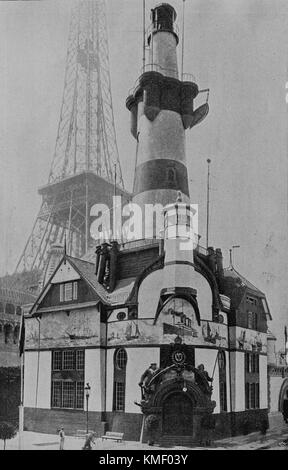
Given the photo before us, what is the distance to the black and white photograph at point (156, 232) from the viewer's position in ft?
62.1

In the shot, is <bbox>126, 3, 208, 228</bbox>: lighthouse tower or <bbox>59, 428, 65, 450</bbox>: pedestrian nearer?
<bbox>59, 428, 65, 450</bbox>: pedestrian

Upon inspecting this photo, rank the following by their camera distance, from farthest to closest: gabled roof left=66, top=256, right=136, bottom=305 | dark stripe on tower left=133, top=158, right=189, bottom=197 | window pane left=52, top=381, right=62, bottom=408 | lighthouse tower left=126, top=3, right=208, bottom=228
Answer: dark stripe on tower left=133, top=158, right=189, bottom=197
lighthouse tower left=126, top=3, right=208, bottom=228
window pane left=52, top=381, right=62, bottom=408
gabled roof left=66, top=256, right=136, bottom=305

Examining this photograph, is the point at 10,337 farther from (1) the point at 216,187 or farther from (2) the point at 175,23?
(2) the point at 175,23

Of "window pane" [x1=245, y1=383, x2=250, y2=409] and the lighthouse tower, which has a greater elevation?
the lighthouse tower

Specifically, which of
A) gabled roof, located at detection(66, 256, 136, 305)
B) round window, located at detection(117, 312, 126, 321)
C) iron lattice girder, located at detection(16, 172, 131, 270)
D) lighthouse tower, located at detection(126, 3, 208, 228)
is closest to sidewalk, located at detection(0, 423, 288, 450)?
round window, located at detection(117, 312, 126, 321)

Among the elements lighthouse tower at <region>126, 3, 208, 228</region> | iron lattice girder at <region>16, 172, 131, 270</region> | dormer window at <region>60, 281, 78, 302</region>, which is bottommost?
dormer window at <region>60, 281, 78, 302</region>

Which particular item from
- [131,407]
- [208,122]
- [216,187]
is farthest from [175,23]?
[131,407]

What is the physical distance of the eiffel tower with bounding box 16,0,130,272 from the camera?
20.8 m

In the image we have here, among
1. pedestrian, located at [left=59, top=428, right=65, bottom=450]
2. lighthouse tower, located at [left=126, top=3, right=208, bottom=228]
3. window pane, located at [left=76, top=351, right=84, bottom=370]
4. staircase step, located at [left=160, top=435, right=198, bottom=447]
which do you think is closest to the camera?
pedestrian, located at [left=59, top=428, right=65, bottom=450]

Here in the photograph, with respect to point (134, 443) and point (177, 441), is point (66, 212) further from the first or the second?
point (177, 441)

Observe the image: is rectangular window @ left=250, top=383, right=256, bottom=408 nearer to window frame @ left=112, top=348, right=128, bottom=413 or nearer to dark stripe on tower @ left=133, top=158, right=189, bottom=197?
window frame @ left=112, top=348, right=128, bottom=413

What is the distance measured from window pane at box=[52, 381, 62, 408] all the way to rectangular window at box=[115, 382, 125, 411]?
2.38m

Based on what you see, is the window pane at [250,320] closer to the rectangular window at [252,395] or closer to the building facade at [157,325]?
the building facade at [157,325]

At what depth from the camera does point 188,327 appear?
62.4ft
